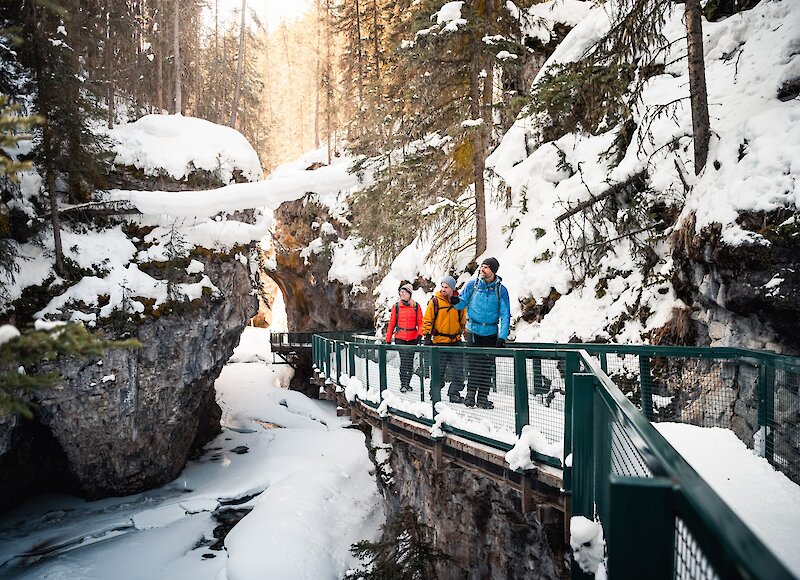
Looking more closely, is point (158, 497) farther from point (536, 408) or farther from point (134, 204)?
point (536, 408)

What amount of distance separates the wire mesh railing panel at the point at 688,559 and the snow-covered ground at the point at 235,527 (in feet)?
40.8

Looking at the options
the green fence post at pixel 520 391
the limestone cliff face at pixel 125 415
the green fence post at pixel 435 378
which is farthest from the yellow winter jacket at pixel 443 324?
the limestone cliff face at pixel 125 415

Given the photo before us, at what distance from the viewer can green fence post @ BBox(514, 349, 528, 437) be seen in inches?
195

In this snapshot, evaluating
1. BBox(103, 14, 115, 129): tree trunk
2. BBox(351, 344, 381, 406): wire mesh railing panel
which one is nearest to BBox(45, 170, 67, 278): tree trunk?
BBox(103, 14, 115, 129): tree trunk

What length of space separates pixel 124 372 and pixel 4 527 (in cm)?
554

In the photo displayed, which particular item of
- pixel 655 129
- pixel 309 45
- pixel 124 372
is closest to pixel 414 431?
pixel 655 129

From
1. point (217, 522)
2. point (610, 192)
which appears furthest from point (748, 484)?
point (217, 522)

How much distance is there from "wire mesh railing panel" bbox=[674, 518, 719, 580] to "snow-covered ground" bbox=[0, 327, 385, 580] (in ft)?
40.8

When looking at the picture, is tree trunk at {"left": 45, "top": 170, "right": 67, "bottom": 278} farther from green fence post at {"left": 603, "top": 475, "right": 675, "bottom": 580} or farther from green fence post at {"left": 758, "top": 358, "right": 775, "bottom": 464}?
green fence post at {"left": 758, "top": 358, "right": 775, "bottom": 464}

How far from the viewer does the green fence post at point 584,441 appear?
3143mm

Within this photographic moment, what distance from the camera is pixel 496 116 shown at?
18344mm

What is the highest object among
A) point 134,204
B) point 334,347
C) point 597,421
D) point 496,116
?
point 496,116

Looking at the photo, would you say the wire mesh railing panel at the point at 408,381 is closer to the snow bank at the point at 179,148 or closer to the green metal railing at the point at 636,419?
the green metal railing at the point at 636,419

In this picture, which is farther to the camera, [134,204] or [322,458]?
[322,458]
